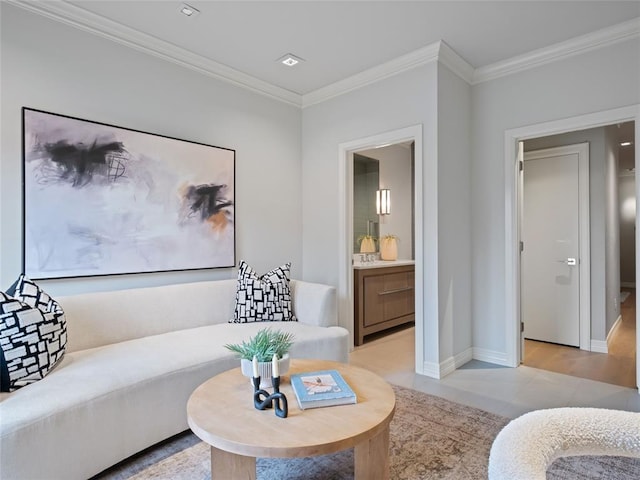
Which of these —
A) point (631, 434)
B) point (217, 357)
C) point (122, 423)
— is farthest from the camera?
point (217, 357)

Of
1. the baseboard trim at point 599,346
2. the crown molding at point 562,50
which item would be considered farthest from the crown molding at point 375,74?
the baseboard trim at point 599,346

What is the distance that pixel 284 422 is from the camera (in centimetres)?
139

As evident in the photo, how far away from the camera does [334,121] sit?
379cm

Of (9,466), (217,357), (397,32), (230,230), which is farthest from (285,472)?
(397,32)

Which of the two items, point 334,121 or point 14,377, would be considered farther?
point 334,121

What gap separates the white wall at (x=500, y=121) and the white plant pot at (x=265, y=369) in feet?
7.85

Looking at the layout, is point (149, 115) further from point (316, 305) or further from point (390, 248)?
point (390, 248)

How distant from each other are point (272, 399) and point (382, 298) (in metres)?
2.93

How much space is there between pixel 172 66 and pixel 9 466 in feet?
9.09

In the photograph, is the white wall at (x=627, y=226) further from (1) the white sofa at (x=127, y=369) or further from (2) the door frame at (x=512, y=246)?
(1) the white sofa at (x=127, y=369)

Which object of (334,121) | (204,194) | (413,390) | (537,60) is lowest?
(413,390)

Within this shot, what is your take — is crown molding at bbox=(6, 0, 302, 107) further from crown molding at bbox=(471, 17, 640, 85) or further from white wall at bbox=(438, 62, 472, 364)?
crown molding at bbox=(471, 17, 640, 85)

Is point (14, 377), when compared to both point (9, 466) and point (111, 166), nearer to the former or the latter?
point (9, 466)

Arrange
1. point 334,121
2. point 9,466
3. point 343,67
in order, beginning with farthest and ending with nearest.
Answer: point 334,121, point 343,67, point 9,466
